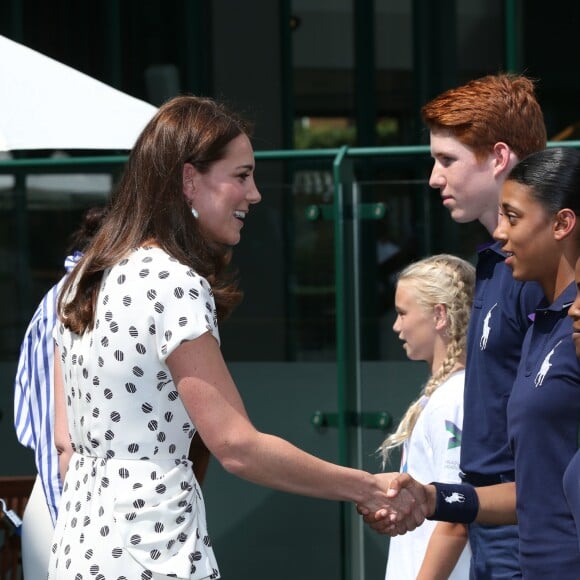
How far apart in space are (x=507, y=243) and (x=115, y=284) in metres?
0.85

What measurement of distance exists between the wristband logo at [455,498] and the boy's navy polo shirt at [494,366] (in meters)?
0.06

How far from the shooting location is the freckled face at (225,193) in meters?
2.75

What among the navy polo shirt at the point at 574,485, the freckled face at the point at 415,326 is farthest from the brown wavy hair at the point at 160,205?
the freckled face at the point at 415,326

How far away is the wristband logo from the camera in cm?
284

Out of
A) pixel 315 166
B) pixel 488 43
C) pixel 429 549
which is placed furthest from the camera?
pixel 488 43

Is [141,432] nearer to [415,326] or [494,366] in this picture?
[494,366]

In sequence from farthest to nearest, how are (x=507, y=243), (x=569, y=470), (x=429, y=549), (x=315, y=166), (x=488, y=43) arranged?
(x=488, y=43) → (x=315, y=166) → (x=429, y=549) → (x=507, y=243) → (x=569, y=470)

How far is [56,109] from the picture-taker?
3924mm

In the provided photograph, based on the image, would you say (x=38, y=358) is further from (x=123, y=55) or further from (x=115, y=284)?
(x=123, y=55)

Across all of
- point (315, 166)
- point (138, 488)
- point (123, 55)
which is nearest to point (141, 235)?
point (138, 488)

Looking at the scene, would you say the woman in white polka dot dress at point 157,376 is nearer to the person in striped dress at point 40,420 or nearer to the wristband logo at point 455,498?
the wristband logo at point 455,498

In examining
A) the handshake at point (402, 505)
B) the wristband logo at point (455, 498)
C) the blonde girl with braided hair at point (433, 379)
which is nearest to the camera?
the wristband logo at point (455, 498)

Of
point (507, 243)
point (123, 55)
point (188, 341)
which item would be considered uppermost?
point (123, 55)

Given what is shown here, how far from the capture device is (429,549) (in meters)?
3.12
